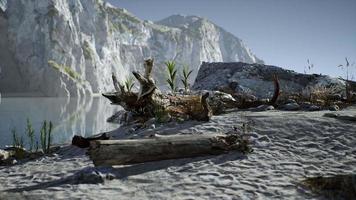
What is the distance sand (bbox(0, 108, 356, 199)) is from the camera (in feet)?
19.4

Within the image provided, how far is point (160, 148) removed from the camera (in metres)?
7.57

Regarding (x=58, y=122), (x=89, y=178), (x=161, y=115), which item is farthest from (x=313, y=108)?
(x=58, y=122)

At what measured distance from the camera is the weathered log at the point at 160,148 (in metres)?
7.17

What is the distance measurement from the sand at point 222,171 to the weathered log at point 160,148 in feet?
0.55

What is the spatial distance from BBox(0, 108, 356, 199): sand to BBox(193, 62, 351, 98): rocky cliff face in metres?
9.10

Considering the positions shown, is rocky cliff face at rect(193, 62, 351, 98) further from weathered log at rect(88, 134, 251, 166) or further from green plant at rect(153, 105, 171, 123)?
weathered log at rect(88, 134, 251, 166)

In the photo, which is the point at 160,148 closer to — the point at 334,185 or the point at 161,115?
the point at 334,185

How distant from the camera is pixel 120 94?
1284cm

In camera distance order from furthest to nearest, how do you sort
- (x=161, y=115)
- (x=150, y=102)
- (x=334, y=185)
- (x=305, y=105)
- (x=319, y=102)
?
(x=319, y=102) → (x=305, y=105) → (x=150, y=102) → (x=161, y=115) → (x=334, y=185)

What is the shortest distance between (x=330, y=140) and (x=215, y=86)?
38.3 feet

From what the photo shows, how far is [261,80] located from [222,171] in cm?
1333

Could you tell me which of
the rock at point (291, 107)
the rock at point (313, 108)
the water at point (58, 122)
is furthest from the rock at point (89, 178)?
the rock at point (313, 108)

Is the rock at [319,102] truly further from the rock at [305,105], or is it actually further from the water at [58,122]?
the water at [58,122]

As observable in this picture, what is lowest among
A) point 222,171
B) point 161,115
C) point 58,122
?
point 58,122
